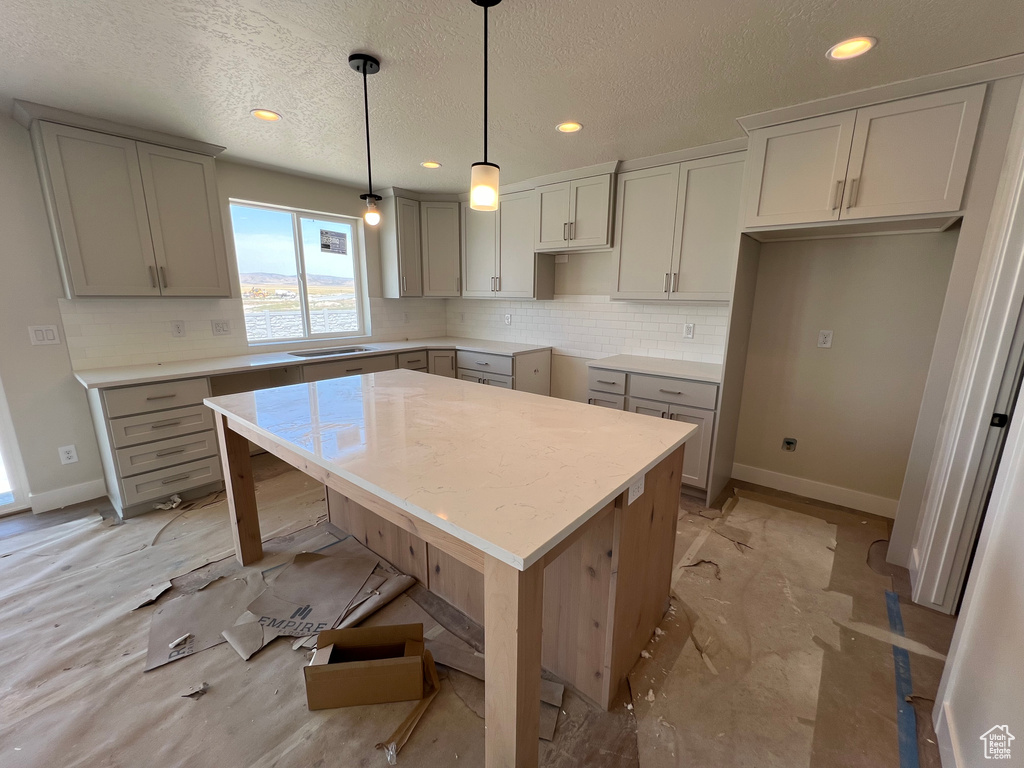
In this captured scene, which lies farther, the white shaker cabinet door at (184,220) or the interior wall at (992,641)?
the white shaker cabinet door at (184,220)

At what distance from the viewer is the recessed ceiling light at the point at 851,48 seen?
5.20 feet

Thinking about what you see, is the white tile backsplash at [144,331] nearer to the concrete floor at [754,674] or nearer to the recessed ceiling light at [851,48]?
the concrete floor at [754,674]

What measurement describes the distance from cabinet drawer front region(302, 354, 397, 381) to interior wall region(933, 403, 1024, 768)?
318 cm

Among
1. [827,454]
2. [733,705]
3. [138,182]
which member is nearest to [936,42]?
[827,454]

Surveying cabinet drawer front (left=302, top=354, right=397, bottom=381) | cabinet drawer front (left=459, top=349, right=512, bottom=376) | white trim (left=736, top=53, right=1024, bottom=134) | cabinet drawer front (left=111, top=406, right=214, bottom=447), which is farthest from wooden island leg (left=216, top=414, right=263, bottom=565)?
white trim (left=736, top=53, right=1024, bottom=134)

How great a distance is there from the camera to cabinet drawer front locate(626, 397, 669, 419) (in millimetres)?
2887

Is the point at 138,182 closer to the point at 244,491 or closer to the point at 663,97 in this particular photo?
the point at 244,491

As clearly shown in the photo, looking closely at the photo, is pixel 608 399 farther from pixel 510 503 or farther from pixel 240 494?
pixel 240 494

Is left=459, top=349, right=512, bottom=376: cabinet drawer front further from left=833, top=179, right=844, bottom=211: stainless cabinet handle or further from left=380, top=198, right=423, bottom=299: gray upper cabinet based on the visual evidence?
left=833, top=179, right=844, bottom=211: stainless cabinet handle

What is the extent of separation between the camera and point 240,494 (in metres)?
2.11

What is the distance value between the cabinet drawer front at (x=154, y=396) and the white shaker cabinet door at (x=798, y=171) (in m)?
3.63

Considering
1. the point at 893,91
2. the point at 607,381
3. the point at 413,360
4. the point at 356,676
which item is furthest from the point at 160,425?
the point at 893,91

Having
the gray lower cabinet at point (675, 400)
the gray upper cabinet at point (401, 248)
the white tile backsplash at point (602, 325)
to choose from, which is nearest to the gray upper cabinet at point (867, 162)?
the white tile backsplash at point (602, 325)

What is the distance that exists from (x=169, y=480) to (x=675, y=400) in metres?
3.42
